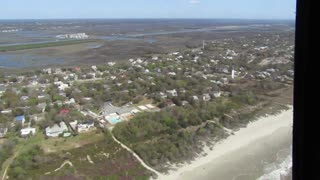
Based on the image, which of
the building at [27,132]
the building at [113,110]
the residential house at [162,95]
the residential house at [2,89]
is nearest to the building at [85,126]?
the building at [113,110]

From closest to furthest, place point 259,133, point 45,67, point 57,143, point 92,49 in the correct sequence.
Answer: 1. point 57,143
2. point 259,133
3. point 45,67
4. point 92,49

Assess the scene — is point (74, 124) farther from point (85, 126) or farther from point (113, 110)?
point (113, 110)

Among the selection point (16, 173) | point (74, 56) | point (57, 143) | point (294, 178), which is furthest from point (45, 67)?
point (294, 178)

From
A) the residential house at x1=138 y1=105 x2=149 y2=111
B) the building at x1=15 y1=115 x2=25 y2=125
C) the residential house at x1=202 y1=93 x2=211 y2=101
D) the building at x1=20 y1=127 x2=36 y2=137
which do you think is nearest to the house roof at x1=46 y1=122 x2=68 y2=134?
the building at x1=20 y1=127 x2=36 y2=137

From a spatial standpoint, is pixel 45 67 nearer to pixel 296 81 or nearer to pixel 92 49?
pixel 92 49

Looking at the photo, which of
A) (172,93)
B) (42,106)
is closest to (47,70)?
(42,106)

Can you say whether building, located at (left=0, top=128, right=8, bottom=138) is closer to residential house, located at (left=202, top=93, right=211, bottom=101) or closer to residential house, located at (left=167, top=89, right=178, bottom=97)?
residential house, located at (left=167, top=89, right=178, bottom=97)

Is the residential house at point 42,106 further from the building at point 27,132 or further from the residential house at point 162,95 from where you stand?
the residential house at point 162,95
